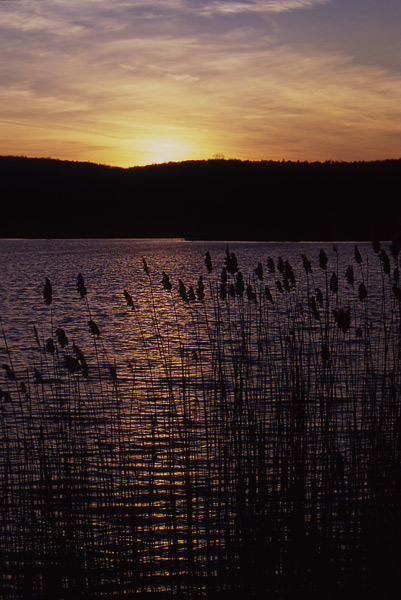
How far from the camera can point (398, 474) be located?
187 inches

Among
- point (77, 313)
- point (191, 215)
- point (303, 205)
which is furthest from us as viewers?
point (191, 215)

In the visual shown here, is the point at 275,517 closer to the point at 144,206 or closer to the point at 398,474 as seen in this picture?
the point at 398,474

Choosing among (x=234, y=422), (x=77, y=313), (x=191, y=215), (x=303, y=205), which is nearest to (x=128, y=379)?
(x=234, y=422)

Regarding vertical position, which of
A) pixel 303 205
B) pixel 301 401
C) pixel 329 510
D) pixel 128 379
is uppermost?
pixel 303 205

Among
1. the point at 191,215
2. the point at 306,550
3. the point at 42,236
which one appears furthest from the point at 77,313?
the point at 42,236

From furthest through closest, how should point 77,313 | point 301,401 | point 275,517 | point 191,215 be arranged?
1. point 191,215
2. point 77,313
3. point 301,401
4. point 275,517

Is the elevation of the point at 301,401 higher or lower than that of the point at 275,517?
higher

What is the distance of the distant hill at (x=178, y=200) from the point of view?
112 metres

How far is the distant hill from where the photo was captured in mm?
111562

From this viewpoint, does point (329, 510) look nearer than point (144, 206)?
Yes

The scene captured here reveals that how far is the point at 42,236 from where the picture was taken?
136000 millimetres

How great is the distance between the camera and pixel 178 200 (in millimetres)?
128875

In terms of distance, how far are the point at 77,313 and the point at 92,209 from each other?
11411cm

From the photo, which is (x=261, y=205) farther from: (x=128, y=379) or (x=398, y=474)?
(x=398, y=474)
